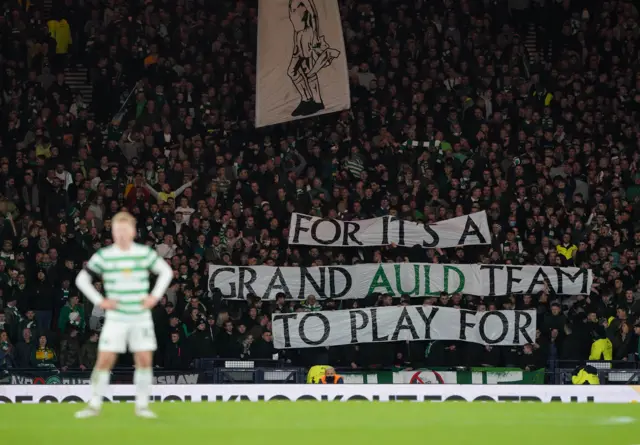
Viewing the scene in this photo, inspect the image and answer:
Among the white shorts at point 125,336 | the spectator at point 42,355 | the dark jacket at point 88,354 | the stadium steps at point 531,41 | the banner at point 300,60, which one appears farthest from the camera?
the stadium steps at point 531,41

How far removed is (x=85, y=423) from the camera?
12305 millimetres

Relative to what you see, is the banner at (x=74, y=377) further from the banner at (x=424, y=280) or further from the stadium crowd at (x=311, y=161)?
the banner at (x=424, y=280)

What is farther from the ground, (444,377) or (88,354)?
(88,354)

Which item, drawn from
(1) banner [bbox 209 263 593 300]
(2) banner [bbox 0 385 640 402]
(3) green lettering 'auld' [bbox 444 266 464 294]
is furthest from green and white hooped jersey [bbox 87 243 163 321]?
(3) green lettering 'auld' [bbox 444 266 464 294]

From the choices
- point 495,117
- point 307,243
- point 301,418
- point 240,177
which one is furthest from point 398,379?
point 301,418

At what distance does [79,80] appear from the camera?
105 feet

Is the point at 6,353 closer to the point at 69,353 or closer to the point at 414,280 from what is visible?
the point at 69,353

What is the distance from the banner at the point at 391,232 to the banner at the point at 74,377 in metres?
4.82

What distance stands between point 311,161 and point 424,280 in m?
4.23

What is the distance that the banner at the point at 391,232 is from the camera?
26.5 metres

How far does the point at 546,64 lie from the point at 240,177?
990 centimetres

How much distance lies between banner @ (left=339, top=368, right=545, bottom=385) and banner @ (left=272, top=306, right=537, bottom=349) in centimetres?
100

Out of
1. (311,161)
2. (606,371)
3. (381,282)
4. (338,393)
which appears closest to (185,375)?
(338,393)

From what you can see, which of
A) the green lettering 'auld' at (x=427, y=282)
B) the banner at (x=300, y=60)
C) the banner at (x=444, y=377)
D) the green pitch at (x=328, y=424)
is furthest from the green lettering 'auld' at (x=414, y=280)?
the green pitch at (x=328, y=424)
